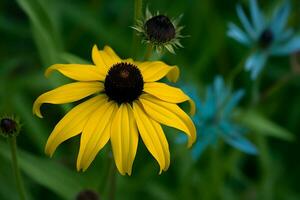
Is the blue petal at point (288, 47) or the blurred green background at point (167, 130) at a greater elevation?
the blue petal at point (288, 47)

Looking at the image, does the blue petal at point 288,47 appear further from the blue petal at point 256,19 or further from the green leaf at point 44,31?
the green leaf at point 44,31

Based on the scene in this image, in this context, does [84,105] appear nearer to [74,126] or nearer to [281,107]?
[74,126]

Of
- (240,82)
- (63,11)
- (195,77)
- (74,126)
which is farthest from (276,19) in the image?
(74,126)

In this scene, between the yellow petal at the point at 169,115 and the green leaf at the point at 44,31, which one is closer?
the yellow petal at the point at 169,115

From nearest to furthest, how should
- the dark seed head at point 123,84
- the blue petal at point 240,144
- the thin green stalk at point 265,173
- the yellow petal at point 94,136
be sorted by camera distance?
the yellow petal at point 94,136 < the dark seed head at point 123,84 < the blue petal at point 240,144 < the thin green stalk at point 265,173

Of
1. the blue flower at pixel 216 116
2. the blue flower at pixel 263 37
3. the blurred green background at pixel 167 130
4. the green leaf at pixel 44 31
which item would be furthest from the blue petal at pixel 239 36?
the green leaf at pixel 44 31

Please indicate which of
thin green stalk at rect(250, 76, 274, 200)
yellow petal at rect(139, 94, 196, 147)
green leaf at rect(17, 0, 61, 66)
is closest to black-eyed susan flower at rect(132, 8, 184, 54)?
yellow petal at rect(139, 94, 196, 147)

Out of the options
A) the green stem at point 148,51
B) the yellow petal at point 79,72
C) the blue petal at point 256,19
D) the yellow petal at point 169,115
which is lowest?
the yellow petal at point 169,115

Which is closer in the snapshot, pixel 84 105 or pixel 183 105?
pixel 84 105
